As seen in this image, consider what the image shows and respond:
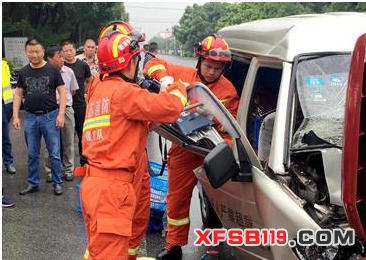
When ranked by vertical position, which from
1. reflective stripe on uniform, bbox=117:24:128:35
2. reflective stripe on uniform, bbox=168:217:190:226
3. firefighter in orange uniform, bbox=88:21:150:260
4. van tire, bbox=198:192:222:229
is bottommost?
van tire, bbox=198:192:222:229

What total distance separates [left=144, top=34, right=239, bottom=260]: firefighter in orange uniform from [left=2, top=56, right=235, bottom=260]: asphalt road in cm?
32

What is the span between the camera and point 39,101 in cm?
548

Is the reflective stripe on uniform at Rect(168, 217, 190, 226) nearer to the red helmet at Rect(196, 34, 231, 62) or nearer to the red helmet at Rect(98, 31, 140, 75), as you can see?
the red helmet at Rect(196, 34, 231, 62)

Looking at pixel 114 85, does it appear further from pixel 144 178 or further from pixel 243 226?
pixel 243 226

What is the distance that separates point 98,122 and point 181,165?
1128 mm

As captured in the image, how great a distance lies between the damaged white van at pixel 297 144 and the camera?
6.31 ft

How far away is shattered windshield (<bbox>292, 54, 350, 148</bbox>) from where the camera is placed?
2664mm

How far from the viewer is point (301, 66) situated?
2875 mm

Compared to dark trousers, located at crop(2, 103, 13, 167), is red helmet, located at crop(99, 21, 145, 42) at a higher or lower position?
higher

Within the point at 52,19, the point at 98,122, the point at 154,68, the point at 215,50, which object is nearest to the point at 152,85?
the point at 154,68

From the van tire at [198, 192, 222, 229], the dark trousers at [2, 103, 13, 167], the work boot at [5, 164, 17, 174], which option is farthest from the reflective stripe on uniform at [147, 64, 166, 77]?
the work boot at [5, 164, 17, 174]

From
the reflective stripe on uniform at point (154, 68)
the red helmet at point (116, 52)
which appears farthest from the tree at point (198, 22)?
the red helmet at point (116, 52)

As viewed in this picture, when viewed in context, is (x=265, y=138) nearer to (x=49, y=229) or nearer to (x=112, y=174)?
(x=112, y=174)

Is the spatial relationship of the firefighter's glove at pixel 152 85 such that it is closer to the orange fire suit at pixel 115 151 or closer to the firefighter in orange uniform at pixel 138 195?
the firefighter in orange uniform at pixel 138 195
